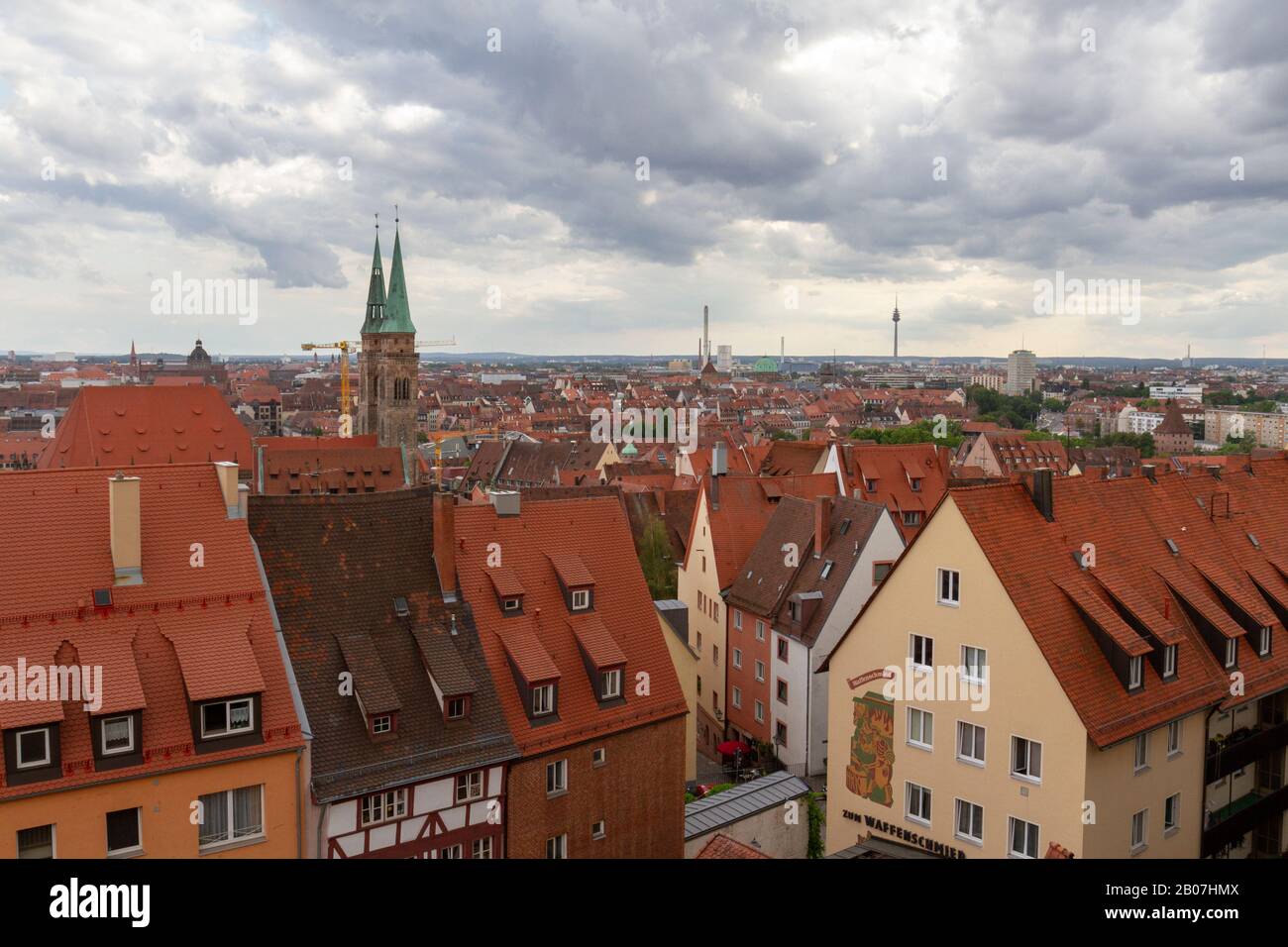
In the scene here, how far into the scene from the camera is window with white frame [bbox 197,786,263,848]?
62.8 ft

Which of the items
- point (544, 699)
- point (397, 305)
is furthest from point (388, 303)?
point (544, 699)

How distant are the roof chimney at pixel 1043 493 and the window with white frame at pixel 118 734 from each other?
20105mm

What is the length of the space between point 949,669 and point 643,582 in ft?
29.1

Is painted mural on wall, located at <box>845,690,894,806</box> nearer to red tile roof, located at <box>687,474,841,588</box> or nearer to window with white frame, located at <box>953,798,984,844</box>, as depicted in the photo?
window with white frame, located at <box>953,798,984,844</box>

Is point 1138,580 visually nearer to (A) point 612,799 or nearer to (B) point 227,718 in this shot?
(A) point 612,799

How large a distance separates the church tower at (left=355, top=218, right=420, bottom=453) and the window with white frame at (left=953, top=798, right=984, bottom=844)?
107673 mm

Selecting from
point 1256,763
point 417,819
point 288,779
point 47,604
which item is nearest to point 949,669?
point 1256,763

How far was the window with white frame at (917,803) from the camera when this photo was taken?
2322cm

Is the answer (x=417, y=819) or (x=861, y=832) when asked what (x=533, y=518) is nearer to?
(x=417, y=819)

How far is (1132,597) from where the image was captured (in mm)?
23234

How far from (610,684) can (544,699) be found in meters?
1.91

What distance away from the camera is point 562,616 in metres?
25.8

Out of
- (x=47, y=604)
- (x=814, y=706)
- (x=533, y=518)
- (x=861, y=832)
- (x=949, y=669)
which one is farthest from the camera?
(x=814, y=706)

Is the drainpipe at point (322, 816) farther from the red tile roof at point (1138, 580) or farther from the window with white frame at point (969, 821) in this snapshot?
the red tile roof at point (1138, 580)
